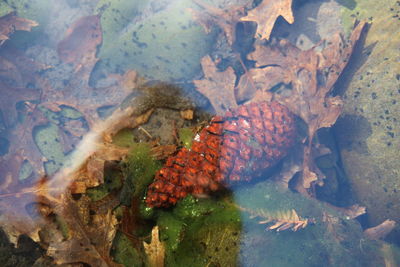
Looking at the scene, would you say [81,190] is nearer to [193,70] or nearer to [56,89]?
[193,70]

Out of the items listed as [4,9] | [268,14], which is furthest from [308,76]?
[4,9]

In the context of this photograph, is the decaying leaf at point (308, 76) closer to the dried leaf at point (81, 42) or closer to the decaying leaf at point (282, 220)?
the decaying leaf at point (282, 220)

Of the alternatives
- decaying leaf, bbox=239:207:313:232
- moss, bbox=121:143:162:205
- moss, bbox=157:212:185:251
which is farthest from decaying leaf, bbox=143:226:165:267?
decaying leaf, bbox=239:207:313:232

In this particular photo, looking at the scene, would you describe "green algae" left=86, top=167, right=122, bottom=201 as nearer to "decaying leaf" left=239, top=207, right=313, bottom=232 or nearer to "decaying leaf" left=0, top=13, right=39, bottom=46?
"decaying leaf" left=239, top=207, right=313, bottom=232

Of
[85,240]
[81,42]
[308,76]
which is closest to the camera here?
[85,240]

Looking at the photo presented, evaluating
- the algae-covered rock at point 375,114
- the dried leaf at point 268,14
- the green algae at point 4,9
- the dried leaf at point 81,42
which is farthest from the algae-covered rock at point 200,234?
the green algae at point 4,9

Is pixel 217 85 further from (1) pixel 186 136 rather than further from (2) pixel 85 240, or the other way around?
(2) pixel 85 240
